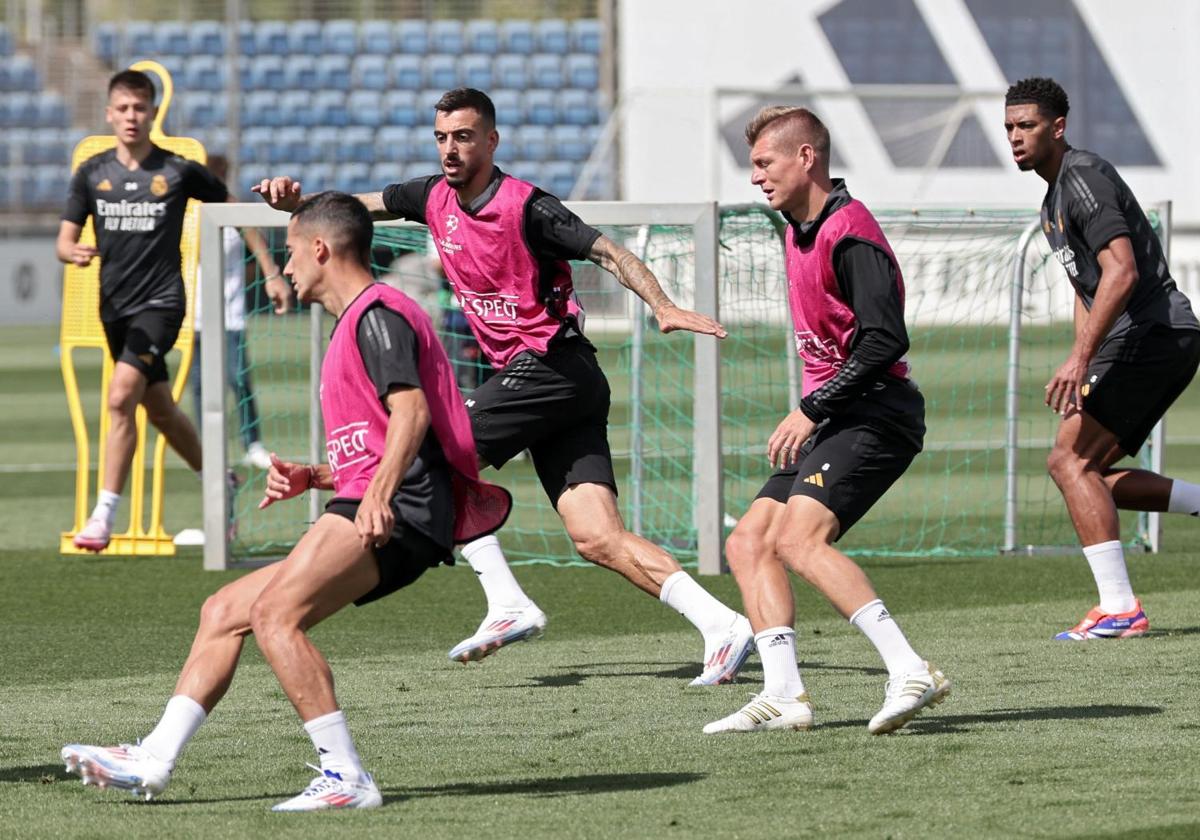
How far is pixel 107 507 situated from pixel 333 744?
5.59 metres

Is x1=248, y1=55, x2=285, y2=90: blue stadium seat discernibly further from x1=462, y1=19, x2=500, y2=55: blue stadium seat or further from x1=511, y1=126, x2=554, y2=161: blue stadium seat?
x1=511, y1=126, x2=554, y2=161: blue stadium seat

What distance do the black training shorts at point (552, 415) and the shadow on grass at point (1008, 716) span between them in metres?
1.32

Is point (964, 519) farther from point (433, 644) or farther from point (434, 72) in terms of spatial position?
point (434, 72)

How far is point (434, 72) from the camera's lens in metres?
36.2

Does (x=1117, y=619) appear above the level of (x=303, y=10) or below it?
below

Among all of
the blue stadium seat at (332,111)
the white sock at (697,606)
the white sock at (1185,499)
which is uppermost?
the blue stadium seat at (332,111)

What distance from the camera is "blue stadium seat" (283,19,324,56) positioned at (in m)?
36.9

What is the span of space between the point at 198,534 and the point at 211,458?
1.40 metres

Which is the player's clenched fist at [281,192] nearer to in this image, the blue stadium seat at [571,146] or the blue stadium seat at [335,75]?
the blue stadium seat at [571,146]

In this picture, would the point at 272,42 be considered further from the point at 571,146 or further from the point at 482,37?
the point at 571,146

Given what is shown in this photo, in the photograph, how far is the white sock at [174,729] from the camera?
4773mm

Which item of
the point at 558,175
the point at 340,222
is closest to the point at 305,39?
the point at 558,175

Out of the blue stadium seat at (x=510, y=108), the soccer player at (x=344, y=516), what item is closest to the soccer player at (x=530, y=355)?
the soccer player at (x=344, y=516)

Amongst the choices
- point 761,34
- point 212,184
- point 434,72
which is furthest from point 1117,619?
point 434,72
